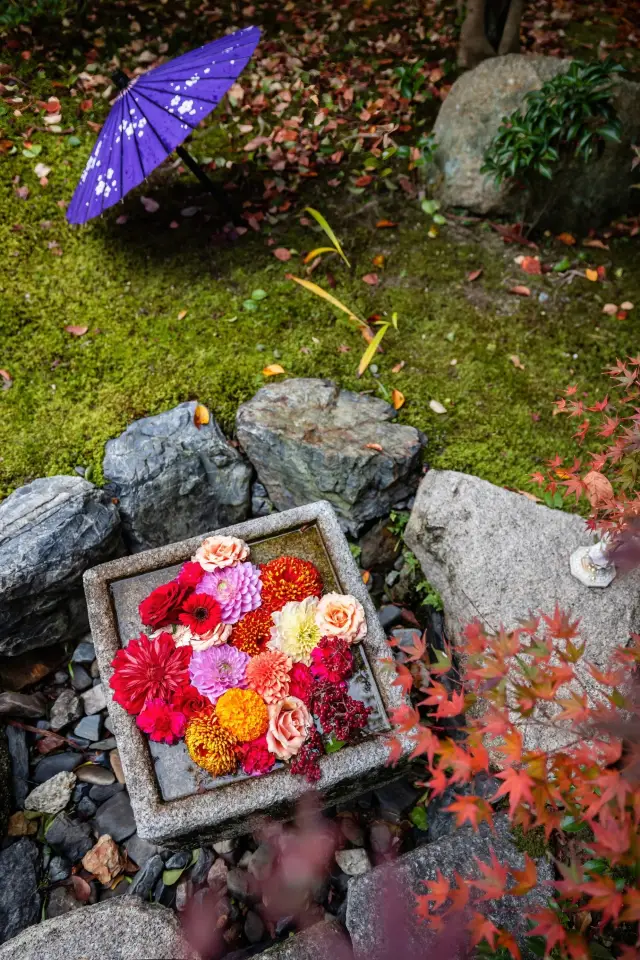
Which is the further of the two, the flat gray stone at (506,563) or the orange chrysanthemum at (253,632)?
the flat gray stone at (506,563)

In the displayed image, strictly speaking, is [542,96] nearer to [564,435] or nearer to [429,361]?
[429,361]

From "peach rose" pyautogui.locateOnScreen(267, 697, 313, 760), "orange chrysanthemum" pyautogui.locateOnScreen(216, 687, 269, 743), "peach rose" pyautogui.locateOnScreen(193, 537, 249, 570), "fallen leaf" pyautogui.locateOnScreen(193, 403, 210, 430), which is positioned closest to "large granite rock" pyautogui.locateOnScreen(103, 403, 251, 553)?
"fallen leaf" pyautogui.locateOnScreen(193, 403, 210, 430)

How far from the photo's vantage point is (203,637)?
9.20 feet

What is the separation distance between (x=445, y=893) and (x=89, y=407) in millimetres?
3109

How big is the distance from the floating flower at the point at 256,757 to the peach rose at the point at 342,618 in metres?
0.53

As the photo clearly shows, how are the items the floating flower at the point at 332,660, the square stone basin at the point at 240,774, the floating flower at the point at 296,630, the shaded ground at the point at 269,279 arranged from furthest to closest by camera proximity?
the shaded ground at the point at 269,279 < the floating flower at the point at 296,630 < the floating flower at the point at 332,660 < the square stone basin at the point at 240,774

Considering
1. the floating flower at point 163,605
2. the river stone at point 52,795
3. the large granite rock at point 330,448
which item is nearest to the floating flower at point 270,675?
the floating flower at point 163,605

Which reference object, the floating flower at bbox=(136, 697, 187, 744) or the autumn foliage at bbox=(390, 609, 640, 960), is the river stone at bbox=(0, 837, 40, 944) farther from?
the autumn foliage at bbox=(390, 609, 640, 960)

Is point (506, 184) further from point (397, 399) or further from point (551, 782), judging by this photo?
point (551, 782)

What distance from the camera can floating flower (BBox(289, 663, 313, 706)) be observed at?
106 inches

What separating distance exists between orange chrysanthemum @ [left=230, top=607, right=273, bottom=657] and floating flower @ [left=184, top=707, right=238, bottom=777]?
36cm

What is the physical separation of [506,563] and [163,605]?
1.72 meters

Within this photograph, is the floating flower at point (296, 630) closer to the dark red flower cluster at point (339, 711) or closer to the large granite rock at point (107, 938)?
the dark red flower cluster at point (339, 711)

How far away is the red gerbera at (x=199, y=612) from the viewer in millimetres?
2830
